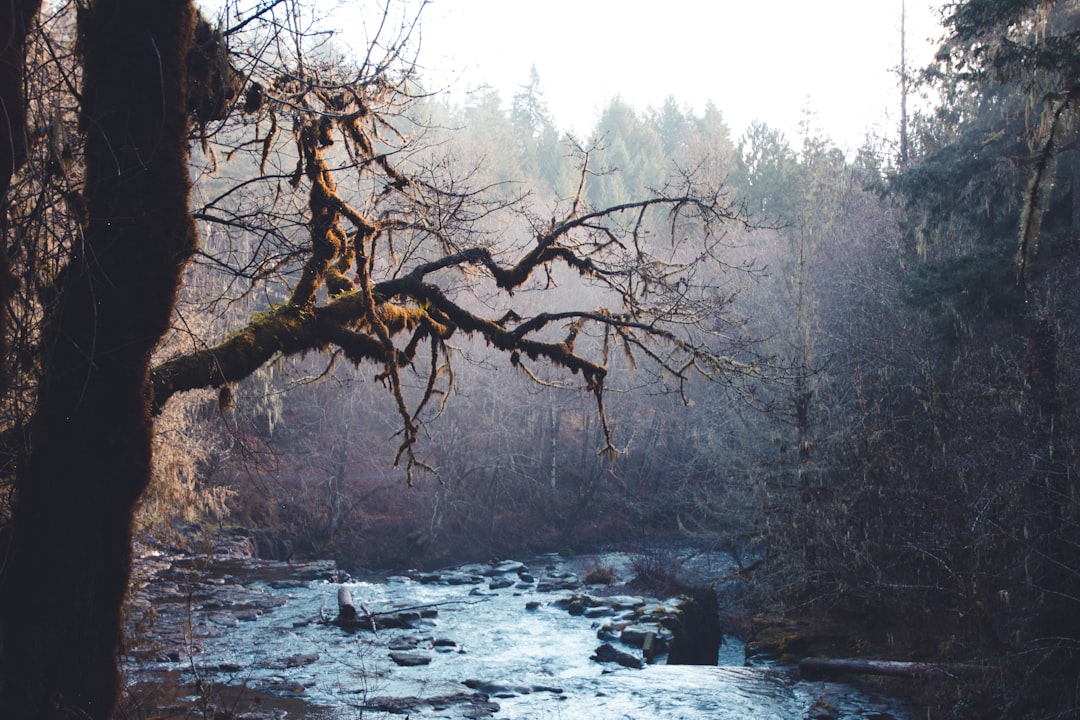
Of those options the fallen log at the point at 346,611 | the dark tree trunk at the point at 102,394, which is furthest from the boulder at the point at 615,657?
the dark tree trunk at the point at 102,394

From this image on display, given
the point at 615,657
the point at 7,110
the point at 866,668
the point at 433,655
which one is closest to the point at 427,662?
the point at 433,655

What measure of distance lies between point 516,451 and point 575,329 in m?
18.5

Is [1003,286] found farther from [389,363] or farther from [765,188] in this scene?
[765,188]

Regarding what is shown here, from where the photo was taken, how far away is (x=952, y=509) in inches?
428

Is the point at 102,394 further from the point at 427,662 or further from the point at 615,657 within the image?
the point at 615,657

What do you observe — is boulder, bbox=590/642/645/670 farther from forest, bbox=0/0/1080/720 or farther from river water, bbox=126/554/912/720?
forest, bbox=0/0/1080/720

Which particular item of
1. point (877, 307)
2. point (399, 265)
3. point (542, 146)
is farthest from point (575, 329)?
point (542, 146)

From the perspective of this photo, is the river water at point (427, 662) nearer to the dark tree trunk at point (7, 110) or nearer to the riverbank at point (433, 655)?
the riverbank at point (433, 655)

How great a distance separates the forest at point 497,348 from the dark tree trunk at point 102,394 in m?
0.01

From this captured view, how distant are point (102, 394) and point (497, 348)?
7.59m

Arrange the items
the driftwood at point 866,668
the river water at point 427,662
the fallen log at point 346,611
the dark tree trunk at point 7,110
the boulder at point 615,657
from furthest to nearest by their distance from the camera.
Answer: the fallen log at point 346,611 → the boulder at point 615,657 → the driftwood at point 866,668 → the river water at point 427,662 → the dark tree trunk at point 7,110

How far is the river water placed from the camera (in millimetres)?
9797

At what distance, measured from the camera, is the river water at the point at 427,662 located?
9.80m

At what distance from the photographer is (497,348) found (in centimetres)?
1130
